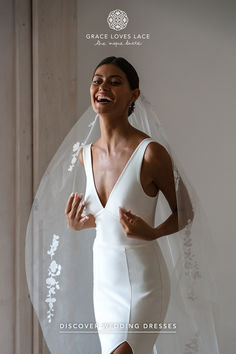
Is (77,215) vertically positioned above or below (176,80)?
below

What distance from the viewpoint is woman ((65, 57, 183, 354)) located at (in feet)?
4.42

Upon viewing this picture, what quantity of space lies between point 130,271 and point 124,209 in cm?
16

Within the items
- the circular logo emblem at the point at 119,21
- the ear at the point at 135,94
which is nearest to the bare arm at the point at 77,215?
the ear at the point at 135,94

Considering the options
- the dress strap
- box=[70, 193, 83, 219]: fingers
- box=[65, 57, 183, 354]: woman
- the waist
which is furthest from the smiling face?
the waist

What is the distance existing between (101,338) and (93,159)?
1.63 ft

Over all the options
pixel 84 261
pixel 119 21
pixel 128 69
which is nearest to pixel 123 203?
pixel 84 261

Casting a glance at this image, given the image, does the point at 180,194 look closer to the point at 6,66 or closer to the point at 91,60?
the point at 91,60

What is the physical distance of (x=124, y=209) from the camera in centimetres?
136

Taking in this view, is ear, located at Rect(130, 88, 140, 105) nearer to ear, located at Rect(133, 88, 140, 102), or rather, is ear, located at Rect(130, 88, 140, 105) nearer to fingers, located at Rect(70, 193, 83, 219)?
ear, located at Rect(133, 88, 140, 102)

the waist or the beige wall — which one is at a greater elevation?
the beige wall

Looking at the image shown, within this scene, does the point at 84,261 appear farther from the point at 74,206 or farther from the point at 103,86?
the point at 103,86

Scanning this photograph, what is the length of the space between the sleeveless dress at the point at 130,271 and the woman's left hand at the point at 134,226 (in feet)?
0.05

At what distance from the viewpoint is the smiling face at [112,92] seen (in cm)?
139

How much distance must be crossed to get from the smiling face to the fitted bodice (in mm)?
118
